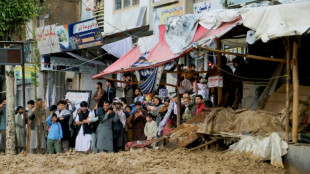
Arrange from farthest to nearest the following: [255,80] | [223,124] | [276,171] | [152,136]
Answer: [152,136]
[255,80]
[223,124]
[276,171]

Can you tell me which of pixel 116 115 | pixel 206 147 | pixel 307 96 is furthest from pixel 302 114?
pixel 116 115

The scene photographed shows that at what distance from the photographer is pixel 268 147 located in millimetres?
8797

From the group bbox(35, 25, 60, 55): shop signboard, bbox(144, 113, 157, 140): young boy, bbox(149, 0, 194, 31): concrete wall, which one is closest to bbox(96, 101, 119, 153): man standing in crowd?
bbox(144, 113, 157, 140): young boy

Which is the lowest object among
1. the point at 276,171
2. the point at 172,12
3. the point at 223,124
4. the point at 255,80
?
the point at 276,171

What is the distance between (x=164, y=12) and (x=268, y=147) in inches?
384

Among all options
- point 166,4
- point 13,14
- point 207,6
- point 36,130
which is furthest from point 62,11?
point 36,130

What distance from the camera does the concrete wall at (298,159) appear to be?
27.1 ft

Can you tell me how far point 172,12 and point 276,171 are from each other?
9.87m

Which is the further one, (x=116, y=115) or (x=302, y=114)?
(x=116, y=115)

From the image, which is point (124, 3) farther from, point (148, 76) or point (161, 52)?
point (161, 52)

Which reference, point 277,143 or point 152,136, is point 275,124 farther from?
point 152,136

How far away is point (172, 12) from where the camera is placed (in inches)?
684

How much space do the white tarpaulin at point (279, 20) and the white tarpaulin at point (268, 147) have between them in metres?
1.80

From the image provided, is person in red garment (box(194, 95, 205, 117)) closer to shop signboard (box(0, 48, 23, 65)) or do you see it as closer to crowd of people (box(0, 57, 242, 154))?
crowd of people (box(0, 57, 242, 154))
